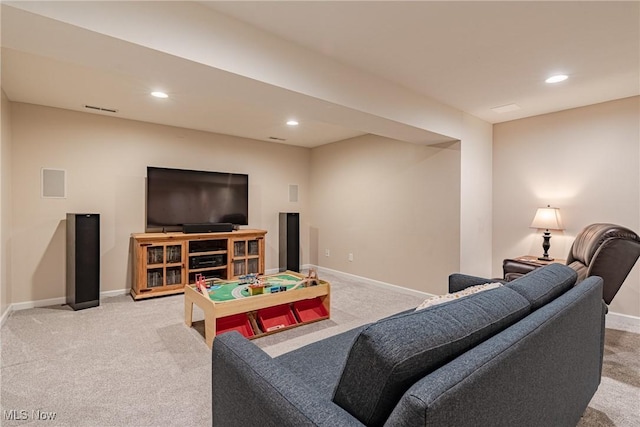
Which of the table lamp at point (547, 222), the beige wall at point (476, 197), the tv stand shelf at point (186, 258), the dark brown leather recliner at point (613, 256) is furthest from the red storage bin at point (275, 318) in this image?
the table lamp at point (547, 222)

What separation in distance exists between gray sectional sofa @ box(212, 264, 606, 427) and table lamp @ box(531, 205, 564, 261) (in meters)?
2.42

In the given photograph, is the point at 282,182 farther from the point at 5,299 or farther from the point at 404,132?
the point at 5,299

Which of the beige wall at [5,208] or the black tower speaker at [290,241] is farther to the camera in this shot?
the black tower speaker at [290,241]

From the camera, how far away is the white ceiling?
1.85 m

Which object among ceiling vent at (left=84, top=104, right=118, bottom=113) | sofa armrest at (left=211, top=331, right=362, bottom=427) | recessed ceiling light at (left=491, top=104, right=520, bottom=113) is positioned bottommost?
sofa armrest at (left=211, top=331, right=362, bottom=427)

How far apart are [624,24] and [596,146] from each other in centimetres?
181

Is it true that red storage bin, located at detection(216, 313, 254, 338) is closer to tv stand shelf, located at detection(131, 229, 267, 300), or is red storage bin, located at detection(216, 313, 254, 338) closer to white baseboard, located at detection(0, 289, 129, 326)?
tv stand shelf, located at detection(131, 229, 267, 300)

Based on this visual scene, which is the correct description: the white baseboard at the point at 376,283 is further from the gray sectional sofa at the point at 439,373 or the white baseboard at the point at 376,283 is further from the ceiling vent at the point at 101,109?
the ceiling vent at the point at 101,109

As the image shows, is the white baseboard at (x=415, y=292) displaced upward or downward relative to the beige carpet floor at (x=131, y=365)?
upward

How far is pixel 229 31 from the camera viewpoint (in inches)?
79.5

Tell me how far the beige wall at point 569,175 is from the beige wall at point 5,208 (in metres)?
5.57

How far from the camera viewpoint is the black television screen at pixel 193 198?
4367mm

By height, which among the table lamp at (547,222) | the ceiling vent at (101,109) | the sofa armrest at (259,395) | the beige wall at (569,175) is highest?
the ceiling vent at (101,109)

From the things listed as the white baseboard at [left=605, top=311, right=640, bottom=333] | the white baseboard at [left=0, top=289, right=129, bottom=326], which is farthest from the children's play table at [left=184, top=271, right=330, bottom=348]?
the white baseboard at [left=605, top=311, right=640, bottom=333]
